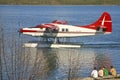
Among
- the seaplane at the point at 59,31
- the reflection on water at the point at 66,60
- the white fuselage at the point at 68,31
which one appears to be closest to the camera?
the reflection on water at the point at 66,60

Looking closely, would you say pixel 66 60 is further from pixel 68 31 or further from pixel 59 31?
pixel 59 31

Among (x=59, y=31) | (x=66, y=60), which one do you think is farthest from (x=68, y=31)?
(x=66, y=60)

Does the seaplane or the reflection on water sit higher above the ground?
the seaplane

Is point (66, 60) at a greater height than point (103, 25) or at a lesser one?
lesser

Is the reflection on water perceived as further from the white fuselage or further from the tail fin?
the tail fin

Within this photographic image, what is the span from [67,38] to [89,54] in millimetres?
8620

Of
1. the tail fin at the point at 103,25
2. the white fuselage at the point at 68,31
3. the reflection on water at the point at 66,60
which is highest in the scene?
the tail fin at the point at 103,25

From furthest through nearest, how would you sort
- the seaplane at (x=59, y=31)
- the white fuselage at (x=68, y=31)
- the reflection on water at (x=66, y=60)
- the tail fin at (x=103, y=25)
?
1. the tail fin at (x=103, y=25)
2. the white fuselage at (x=68, y=31)
3. the seaplane at (x=59, y=31)
4. the reflection on water at (x=66, y=60)

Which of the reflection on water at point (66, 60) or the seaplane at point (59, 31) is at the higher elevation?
the seaplane at point (59, 31)

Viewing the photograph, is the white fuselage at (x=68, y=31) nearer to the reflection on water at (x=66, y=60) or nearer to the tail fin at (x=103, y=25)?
the tail fin at (x=103, y=25)

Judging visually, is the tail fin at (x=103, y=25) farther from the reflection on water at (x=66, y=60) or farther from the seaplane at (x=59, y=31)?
the reflection on water at (x=66, y=60)

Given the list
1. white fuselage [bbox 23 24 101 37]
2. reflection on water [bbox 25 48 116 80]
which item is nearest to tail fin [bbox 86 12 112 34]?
white fuselage [bbox 23 24 101 37]

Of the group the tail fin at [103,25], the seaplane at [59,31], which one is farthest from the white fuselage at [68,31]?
the tail fin at [103,25]

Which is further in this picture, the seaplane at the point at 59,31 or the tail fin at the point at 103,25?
the tail fin at the point at 103,25
